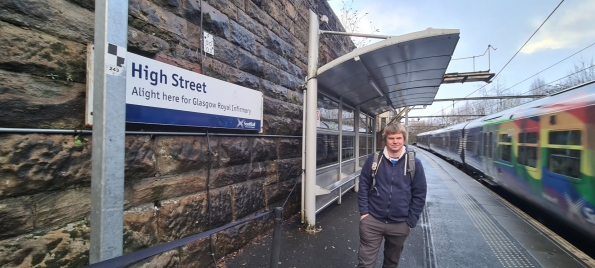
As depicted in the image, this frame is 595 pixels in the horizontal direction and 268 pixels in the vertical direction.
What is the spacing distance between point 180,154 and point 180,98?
53 centimetres

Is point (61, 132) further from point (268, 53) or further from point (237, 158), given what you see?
point (268, 53)

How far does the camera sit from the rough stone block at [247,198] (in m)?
3.29

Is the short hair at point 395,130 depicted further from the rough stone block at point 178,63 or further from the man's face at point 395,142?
the rough stone block at point 178,63

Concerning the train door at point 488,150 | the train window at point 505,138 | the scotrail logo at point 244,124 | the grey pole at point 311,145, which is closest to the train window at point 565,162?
the train window at point 505,138

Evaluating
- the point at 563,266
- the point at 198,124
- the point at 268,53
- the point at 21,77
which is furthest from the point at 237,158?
the point at 563,266

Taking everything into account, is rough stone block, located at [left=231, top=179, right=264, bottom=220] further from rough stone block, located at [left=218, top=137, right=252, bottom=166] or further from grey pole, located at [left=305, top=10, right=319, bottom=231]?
grey pole, located at [left=305, top=10, right=319, bottom=231]

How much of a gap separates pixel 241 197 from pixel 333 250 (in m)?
1.42

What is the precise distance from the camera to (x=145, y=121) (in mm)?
2221

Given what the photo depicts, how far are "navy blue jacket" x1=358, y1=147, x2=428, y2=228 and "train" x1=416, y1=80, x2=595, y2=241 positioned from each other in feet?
10.2

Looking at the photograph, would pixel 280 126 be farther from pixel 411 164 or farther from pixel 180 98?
pixel 411 164

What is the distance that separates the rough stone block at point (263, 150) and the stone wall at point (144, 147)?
1cm

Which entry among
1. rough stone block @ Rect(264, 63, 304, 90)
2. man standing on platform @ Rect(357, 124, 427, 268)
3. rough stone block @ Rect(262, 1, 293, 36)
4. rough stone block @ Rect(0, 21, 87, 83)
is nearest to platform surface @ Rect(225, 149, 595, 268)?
man standing on platform @ Rect(357, 124, 427, 268)

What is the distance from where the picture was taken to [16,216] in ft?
5.13

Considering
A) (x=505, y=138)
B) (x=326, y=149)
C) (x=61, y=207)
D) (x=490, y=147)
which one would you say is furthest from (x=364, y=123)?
(x=61, y=207)
